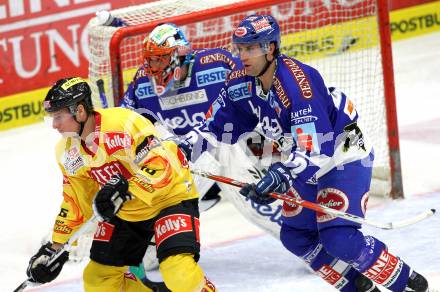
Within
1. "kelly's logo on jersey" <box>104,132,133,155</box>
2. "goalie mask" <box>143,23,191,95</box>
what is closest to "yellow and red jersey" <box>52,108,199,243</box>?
"kelly's logo on jersey" <box>104,132,133,155</box>

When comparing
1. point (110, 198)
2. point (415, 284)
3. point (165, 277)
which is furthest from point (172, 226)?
point (415, 284)

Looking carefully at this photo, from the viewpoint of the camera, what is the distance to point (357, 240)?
4.71 metres

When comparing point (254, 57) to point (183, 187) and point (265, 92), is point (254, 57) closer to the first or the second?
point (265, 92)

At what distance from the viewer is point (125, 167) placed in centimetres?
466

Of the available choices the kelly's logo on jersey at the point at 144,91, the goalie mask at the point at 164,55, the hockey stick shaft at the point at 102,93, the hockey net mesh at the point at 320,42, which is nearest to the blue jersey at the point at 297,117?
the goalie mask at the point at 164,55

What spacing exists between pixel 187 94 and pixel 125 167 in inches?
58.5

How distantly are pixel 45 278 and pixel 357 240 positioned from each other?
54.0 inches

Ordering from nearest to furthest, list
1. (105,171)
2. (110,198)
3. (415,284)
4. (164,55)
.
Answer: (110,198) → (105,171) → (415,284) → (164,55)

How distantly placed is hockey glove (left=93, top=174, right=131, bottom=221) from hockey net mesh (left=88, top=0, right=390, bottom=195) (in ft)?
5.86

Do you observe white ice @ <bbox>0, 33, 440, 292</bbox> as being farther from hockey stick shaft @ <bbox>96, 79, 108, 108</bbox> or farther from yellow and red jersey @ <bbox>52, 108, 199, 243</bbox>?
yellow and red jersey @ <bbox>52, 108, 199, 243</bbox>

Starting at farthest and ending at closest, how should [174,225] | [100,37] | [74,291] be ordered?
1. [100,37]
2. [74,291]
3. [174,225]

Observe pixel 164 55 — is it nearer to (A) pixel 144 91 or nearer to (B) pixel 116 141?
(A) pixel 144 91

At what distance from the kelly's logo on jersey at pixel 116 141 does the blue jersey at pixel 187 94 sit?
1.46 meters

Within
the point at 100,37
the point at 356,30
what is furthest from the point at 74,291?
the point at 356,30
